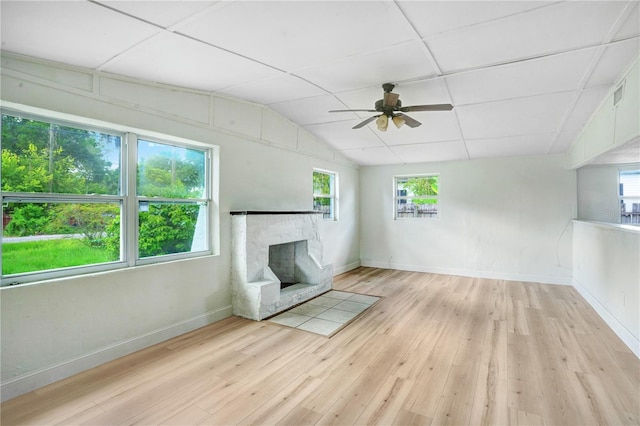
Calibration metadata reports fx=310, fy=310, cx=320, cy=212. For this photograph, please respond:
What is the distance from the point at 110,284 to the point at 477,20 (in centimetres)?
365

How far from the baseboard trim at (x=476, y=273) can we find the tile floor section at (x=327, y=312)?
2239 mm

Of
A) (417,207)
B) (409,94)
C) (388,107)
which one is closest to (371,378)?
(388,107)

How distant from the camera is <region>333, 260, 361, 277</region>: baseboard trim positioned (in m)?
6.38

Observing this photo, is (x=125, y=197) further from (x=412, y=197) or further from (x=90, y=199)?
(x=412, y=197)

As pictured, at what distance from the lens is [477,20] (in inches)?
86.0

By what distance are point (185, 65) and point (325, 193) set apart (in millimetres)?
3795

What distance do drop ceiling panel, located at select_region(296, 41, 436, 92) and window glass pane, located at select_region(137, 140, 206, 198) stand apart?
5.30 feet

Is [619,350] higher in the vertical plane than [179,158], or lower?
lower

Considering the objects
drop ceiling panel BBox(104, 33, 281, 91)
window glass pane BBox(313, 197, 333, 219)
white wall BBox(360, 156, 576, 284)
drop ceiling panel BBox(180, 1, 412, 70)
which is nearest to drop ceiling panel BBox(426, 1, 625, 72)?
drop ceiling panel BBox(180, 1, 412, 70)

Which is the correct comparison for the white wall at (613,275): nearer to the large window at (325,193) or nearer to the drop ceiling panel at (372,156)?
the drop ceiling panel at (372,156)

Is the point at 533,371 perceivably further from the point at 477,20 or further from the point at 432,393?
the point at 477,20

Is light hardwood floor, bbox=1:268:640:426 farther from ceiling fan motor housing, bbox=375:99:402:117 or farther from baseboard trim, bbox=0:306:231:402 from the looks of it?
ceiling fan motor housing, bbox=375:99:402:117

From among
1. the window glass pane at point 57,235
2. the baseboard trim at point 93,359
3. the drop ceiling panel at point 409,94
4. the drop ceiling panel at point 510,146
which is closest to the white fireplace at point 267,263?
the baseboard trim at point 93,359

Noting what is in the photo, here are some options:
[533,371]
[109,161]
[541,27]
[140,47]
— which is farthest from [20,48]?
[533,371]
